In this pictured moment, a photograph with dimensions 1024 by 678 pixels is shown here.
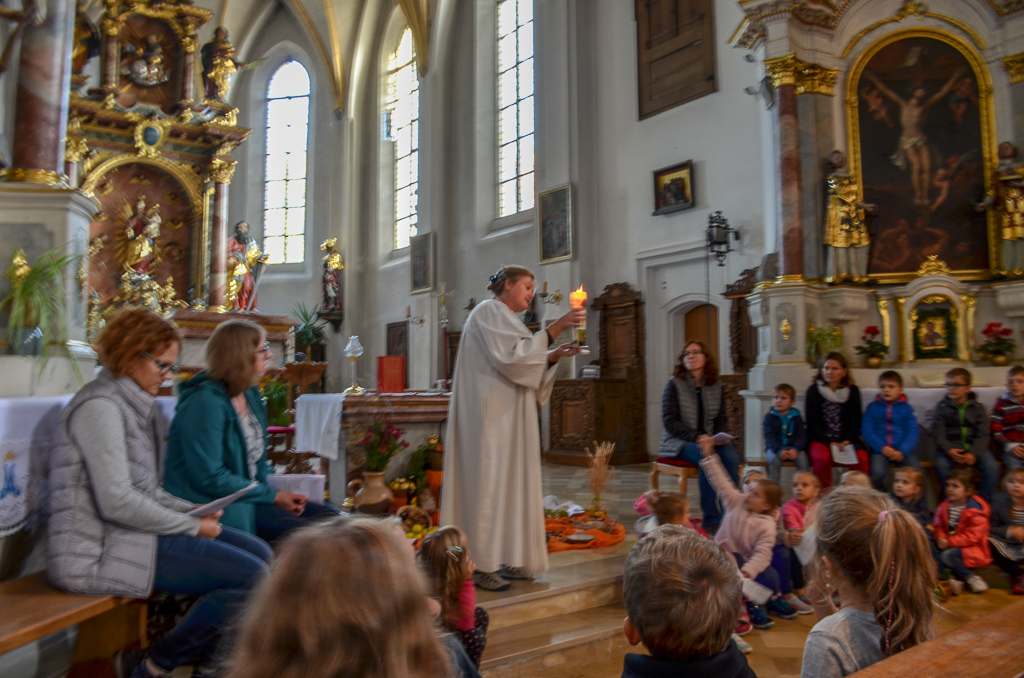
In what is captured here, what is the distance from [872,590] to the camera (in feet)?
5.57

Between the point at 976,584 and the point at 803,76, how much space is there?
562cm

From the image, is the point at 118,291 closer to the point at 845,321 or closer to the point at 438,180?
the point at 438,180

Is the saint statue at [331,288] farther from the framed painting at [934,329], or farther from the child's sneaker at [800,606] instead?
the child's sneaker at [800,606]

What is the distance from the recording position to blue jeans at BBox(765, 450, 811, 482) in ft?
20.4

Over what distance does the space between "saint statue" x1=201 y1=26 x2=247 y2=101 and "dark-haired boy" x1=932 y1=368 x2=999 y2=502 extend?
11.7m

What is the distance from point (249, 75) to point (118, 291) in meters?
8.63

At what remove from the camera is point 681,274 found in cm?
1109

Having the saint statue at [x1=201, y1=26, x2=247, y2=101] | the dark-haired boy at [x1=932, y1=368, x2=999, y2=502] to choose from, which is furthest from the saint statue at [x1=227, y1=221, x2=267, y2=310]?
the dark-haired boy at [x1=932, y1=368, x2=999, y2=502]

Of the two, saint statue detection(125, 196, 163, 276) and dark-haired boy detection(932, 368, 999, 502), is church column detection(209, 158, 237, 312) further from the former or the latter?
dark-haired boy detection(932, 368, 999, 502)

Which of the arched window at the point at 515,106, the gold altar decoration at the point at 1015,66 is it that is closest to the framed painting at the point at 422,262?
the arched window at the point at 515,106

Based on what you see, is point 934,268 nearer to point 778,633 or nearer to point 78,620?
point 778,633

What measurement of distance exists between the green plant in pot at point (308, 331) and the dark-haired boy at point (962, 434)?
13149 millimetres

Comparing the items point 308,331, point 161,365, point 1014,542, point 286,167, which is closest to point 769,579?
point 1014,542

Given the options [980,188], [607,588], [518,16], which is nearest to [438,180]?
[518,16]
